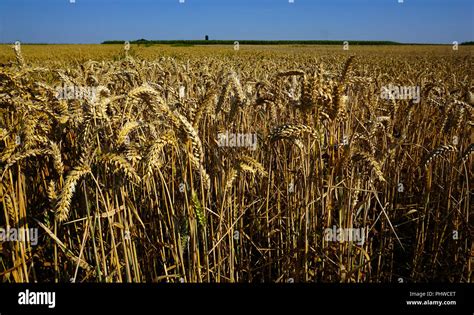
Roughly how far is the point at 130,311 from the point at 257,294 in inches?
21.2

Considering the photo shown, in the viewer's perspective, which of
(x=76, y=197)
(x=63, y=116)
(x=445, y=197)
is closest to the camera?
(x=63, y=116)

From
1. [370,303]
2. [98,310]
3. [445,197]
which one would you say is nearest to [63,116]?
[98,310]

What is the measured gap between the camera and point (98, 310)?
1.65 meters

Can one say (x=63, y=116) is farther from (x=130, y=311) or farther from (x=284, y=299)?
(x=284, y=299)
